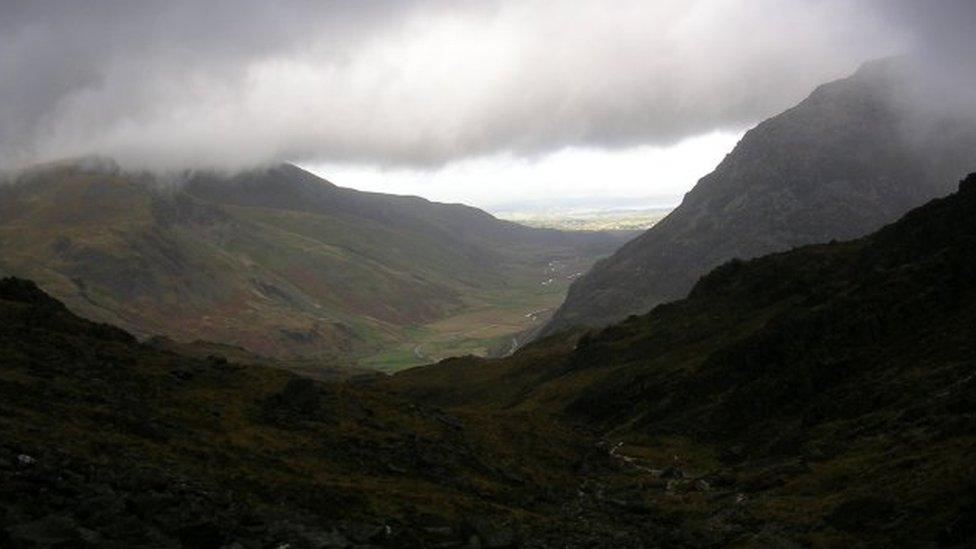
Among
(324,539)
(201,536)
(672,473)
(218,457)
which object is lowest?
(672,473)

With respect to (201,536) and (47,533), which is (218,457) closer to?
(201,536)

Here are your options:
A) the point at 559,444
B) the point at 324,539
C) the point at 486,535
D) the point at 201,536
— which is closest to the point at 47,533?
the point at 201,536

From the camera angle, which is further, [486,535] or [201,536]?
[486,535]

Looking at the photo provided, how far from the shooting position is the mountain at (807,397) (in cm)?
3922

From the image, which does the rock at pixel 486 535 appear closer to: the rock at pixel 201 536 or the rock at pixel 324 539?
the rock at pixel 324 539

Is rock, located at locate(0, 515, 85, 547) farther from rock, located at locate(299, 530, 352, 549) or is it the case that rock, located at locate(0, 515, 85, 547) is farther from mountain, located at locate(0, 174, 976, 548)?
rock, located at locate(299, 530, 352, 549)

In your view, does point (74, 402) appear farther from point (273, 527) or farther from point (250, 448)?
point (273, 527)

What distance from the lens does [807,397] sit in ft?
248

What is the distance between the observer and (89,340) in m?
67.9

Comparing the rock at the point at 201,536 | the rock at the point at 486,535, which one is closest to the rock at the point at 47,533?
the rock at the point at 201,536

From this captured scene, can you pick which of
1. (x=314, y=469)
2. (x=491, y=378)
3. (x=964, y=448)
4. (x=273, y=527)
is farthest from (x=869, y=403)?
(x=491, y=378)

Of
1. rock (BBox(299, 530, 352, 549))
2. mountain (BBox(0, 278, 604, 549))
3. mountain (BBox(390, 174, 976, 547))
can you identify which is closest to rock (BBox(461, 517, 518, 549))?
→ mountain (BBox(0, 278, 604, 549))

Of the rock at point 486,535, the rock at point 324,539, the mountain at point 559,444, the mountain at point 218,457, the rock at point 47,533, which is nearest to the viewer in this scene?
the rock at point 47,533

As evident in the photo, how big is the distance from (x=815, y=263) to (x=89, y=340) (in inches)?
4228
